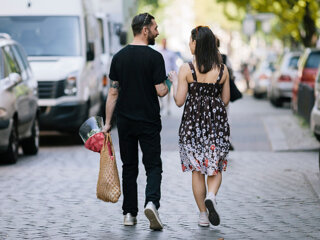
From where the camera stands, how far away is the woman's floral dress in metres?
7.57

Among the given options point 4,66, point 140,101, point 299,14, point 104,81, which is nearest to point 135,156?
point 140,101

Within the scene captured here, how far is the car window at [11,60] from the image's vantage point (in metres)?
13.4

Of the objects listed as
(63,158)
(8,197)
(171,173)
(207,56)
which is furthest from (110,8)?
(207,56)

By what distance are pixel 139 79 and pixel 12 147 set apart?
5.54 m

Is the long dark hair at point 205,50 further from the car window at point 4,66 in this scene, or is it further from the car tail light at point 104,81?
the car tail light at point 104,81

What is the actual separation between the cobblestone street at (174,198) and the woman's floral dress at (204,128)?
552mm

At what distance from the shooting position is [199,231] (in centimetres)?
746

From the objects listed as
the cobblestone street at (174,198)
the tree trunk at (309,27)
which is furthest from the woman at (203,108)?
the tree trunk at (309,27)

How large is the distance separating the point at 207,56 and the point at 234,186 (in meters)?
3.01

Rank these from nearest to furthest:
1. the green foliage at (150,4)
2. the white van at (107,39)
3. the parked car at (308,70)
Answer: the white van at (107,39), the parked car at (308,70), the green foliage at (150,4)

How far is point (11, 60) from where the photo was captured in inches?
534

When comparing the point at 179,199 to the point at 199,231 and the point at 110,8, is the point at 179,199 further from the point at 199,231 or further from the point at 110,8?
the point at 110,8

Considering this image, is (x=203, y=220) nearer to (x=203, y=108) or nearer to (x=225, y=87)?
(x=203, y=108)

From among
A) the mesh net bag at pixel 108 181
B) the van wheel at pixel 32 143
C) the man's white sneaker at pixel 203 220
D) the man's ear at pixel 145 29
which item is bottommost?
the van wheel at pixel 32 143
